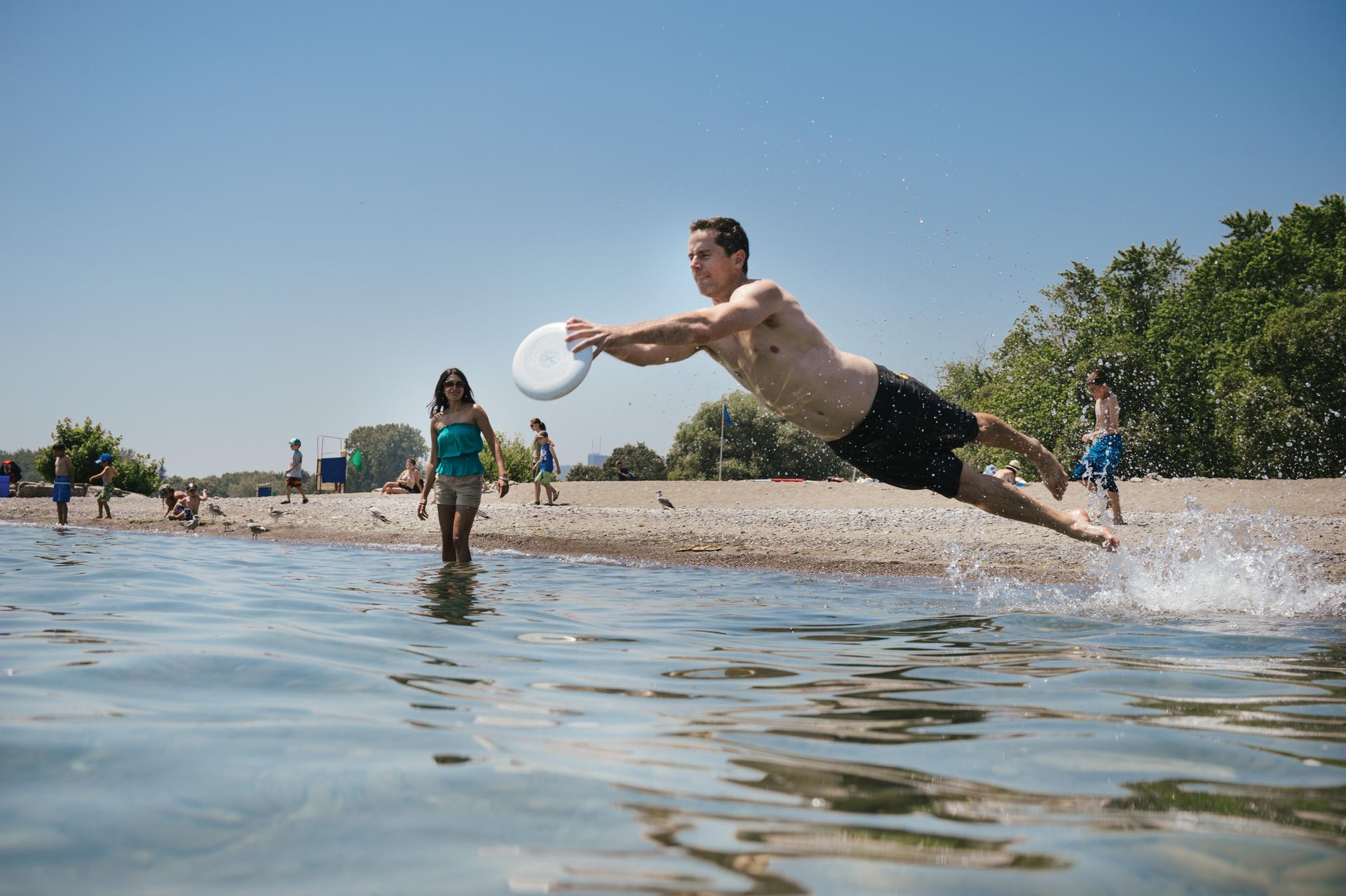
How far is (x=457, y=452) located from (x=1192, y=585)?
21.0ft

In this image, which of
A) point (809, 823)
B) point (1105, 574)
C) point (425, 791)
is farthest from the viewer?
point (1105, 574)

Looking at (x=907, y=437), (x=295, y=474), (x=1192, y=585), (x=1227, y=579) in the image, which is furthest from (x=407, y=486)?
(x=1227, y=579)

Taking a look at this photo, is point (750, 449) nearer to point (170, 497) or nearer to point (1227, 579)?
point (170, 497)

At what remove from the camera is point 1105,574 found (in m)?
9.52

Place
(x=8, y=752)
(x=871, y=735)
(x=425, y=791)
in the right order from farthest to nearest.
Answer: (x=871, y=735)
(x=8, y=752)
(x=425, y=791)

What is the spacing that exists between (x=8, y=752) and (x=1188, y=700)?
340cm

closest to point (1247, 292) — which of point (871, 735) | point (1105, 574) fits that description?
point (1105, 574)

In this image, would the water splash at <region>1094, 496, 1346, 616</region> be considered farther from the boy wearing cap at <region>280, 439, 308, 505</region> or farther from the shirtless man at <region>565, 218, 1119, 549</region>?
the boy wearing cap at <region>280, 439, 308, 505</region>

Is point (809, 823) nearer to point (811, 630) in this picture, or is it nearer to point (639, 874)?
point (639, 874)

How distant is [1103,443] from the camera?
1270 cm

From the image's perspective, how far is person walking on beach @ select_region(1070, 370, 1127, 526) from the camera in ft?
41.3

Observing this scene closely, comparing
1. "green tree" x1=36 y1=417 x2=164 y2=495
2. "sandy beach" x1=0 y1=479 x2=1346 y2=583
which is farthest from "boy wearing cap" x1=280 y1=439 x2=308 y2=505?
"green tree" x1=36 y1=417 x2=164 y2=495

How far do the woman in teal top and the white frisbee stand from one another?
3.42 m

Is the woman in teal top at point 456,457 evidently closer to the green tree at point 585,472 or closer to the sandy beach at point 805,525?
the sandy beach at point 805,525
